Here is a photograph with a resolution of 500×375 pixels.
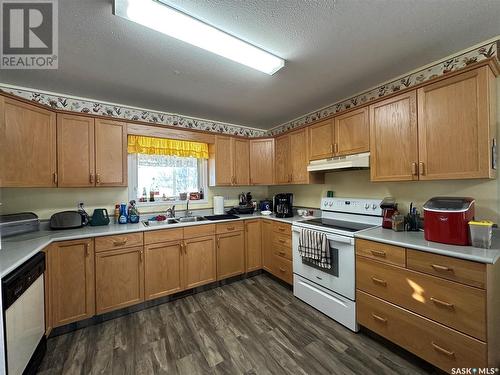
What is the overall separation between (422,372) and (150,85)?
3.42 m

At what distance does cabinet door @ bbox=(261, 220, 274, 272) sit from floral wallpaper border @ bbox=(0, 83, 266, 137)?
5.87ft

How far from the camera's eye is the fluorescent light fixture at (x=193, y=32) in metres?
1.20

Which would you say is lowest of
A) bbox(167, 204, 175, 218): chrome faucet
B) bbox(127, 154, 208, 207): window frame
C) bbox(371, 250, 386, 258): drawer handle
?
bbox(371, 250, 386, 258): drawer handle

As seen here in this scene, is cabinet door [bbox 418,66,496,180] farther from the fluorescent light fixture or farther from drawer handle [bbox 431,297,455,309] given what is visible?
the fluorescent light fixture

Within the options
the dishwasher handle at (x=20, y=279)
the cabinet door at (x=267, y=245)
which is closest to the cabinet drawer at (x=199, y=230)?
the cabinet door at (x=267, y=245)

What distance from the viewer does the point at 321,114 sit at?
9.73ft

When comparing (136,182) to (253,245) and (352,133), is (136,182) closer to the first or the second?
(253,245)

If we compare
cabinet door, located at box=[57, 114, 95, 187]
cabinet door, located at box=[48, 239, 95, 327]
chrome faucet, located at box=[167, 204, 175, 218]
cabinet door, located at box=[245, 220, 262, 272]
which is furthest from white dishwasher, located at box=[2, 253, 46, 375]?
cabinet door, located at box=[245, 220, 262, 272]

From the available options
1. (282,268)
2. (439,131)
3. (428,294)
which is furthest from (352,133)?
(282,268)

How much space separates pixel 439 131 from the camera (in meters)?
1.61

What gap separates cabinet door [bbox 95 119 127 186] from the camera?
88.3 inches

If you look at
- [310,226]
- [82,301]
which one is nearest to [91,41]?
[82,301]

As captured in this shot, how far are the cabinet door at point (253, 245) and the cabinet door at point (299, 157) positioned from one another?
2.97ft

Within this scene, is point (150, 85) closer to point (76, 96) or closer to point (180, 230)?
point (76, 96)
